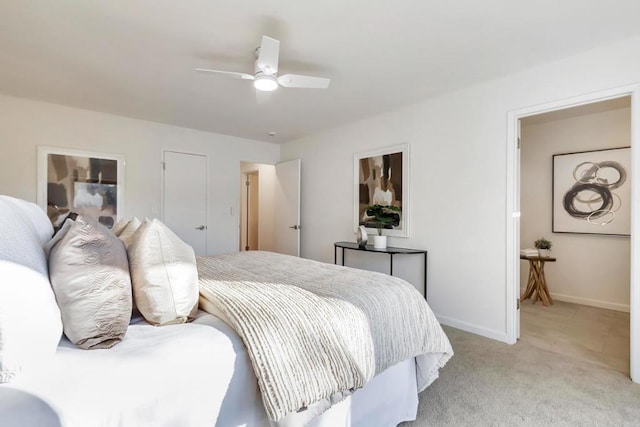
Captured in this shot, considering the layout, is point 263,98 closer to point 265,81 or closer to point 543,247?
point 265,81

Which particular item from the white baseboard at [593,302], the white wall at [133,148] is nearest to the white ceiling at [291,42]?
the white wall at [133,148]

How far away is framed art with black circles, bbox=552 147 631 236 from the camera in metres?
Answer: 3.61

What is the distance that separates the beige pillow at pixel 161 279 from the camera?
1.21m

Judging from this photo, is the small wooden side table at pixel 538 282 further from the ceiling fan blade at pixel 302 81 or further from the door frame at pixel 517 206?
the ceiling fan blade at pixel 302 81

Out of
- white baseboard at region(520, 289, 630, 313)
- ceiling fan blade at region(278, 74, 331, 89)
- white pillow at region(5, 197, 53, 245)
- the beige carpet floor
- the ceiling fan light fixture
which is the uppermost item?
ceiling fan blade at region(278, 74, 331, 89)

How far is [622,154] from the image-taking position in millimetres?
3600

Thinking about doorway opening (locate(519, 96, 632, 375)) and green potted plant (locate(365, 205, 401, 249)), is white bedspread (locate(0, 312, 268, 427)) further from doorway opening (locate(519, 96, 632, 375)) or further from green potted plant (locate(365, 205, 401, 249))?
doorway opening (locate(519, 96, 632, 375))

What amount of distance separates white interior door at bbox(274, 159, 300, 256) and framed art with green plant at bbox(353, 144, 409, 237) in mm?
1193

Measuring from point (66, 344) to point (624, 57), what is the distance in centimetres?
367

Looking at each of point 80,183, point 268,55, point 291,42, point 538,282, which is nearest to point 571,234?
point 538,282

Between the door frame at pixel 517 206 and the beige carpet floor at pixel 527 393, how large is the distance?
282mm

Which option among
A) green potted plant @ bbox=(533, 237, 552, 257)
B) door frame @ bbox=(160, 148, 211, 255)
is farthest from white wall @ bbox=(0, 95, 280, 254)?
green potted plant @ bbox=(533, 237, 552, 257)

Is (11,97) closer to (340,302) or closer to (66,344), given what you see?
(66,344)

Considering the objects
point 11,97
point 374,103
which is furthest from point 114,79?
point 374,103
